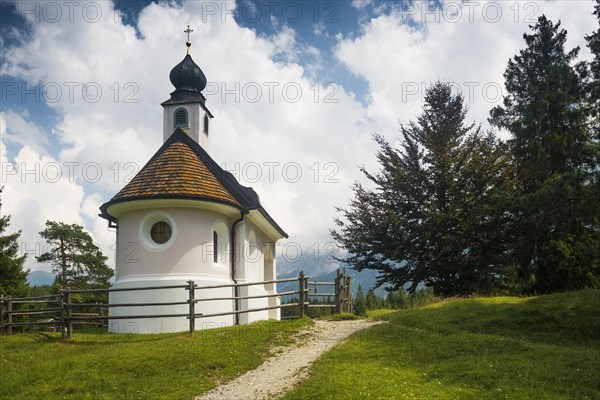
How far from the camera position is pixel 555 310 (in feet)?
52.5

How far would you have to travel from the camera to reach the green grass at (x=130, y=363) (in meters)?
10.1

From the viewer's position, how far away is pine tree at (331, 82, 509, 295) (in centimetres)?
2384

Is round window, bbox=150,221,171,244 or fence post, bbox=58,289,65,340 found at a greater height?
round window, bbox=150,221,171,244

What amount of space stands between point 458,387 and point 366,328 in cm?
633

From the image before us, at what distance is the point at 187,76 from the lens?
23922 mm

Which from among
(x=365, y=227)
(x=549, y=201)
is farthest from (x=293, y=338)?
(x=365, y=227)

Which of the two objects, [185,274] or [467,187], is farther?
[467,187]

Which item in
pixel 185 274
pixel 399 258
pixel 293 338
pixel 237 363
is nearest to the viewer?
pixel 237 363

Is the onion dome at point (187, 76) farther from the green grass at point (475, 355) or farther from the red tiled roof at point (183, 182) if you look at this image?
Answer: the green grass at point (475, 355)

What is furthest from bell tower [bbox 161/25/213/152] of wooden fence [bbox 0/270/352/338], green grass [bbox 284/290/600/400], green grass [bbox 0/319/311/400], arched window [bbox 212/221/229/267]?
green grass [bbox 284/290/600/400]

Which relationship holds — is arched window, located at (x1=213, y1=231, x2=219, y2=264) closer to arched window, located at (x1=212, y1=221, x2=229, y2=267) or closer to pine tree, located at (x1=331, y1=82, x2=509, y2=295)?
arched window, located at (x1=212, y1=221, x2=229, y2=267)

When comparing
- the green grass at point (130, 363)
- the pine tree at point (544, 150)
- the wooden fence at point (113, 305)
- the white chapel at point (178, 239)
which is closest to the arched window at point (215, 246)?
the white chapel at point (178, 239)

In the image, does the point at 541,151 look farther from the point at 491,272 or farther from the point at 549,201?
the point at 549,201

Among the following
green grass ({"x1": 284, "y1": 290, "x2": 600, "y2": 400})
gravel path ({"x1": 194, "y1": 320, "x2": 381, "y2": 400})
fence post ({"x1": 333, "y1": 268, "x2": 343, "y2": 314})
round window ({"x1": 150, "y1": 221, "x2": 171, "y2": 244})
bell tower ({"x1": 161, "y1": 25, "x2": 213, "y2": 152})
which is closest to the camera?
green grass ({"x1": 284, "y1": 290, "x2": 600, "y2": 400})
